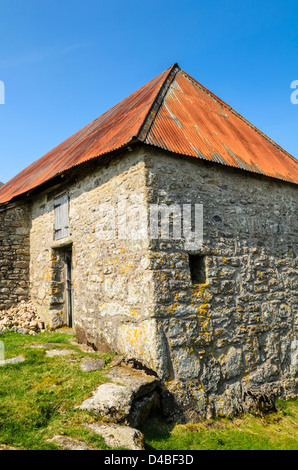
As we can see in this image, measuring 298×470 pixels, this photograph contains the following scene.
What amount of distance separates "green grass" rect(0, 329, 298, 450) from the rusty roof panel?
10.9 feet

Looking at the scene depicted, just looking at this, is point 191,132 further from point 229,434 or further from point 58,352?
point 229,434

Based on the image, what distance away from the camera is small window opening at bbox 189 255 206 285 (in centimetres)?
514

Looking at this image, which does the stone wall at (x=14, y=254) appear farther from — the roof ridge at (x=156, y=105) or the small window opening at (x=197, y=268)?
the small window opening at (x=197, y=268)

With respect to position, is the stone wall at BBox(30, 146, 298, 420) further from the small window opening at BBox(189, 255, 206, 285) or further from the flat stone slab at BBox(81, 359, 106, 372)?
the flat stone slab at BBox(81, 359, 106, 372)

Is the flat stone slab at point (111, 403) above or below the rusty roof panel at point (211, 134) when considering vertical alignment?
below

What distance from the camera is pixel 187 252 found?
16.2ft

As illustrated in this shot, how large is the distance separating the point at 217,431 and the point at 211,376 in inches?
27.3

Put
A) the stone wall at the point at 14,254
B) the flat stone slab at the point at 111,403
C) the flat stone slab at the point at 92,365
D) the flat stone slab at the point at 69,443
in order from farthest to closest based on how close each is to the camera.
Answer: the stone wall at the point at 14,254
the flat stone slab at the point at 92,365
the flat stone slab at the point at 111,403
the flat stone slab at the point at 69,443

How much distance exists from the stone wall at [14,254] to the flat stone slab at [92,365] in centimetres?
419

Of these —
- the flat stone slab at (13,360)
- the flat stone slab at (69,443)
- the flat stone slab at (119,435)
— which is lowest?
the flat stone slab at (119,435)

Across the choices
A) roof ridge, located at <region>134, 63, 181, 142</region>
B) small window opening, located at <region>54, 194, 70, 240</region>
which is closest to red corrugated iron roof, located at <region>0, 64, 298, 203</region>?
roof ridge, located at <region>134, 63, 181, 142</region>

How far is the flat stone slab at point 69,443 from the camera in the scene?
282 cm

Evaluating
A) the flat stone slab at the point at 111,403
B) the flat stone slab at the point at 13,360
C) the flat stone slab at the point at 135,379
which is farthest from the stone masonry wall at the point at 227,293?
the flat stone slab at the point at 13,360

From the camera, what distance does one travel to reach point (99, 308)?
5512 mm
